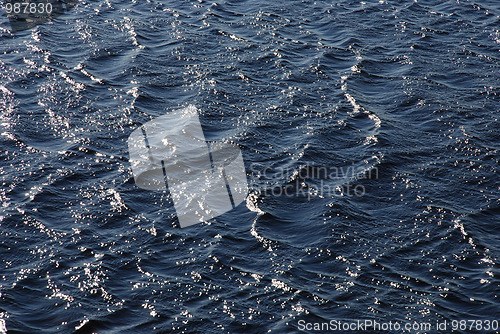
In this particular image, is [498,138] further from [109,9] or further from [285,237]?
[109,9]

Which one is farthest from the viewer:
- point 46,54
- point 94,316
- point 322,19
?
point 322,19

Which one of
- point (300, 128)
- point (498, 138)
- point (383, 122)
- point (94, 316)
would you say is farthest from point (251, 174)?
point (498, 138)

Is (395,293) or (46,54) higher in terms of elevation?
(46,54)

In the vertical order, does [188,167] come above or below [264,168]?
above

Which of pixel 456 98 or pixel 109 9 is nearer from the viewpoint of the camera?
pixel 456 98

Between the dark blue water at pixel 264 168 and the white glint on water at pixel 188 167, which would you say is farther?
the white glint on water at pixel 188 167

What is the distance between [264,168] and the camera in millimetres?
15039

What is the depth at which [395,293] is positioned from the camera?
11.4 meters

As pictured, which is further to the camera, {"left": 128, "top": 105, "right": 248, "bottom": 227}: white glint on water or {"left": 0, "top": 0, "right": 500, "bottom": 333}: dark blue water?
{"left": 128, "top": 105, "right": 248, "bottom": 227}: white glint on water

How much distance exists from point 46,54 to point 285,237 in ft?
38.4

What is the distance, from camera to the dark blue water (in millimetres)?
11352

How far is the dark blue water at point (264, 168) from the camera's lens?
11.4m

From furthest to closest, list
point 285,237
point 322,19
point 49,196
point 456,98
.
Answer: point 322,19, point 456,98, point 49,196, point 285,237

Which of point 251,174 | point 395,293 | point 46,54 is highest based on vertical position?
point 46,54
